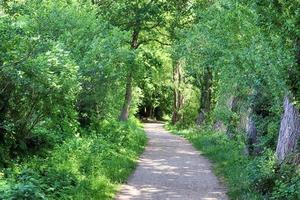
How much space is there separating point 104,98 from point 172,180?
6152mm

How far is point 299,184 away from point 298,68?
7.42 feet

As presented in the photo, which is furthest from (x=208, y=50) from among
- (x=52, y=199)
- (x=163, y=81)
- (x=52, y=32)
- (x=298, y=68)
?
(x=163, y=81)

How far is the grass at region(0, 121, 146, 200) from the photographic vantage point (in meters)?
8.09

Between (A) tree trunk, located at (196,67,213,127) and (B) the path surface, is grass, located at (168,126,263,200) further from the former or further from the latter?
(A) tree trunk, located at (196,67,213,127)

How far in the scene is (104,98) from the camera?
17938 millimetres

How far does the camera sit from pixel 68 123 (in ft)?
47.1

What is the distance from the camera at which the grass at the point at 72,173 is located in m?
8.09

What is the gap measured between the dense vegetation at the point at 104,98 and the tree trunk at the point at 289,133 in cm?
2

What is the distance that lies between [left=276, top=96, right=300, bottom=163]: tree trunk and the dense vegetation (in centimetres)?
2

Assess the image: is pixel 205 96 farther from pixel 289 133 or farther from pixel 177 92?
pixel 289 133

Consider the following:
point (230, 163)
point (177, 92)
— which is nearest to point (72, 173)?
point (230, 163)

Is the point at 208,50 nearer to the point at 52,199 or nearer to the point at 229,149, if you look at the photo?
the point at 229,149

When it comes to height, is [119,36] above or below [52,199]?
above

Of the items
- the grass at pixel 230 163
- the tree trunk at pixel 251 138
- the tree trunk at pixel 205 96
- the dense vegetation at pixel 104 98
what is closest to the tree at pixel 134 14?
the dense vegetation at pixel 104 98
